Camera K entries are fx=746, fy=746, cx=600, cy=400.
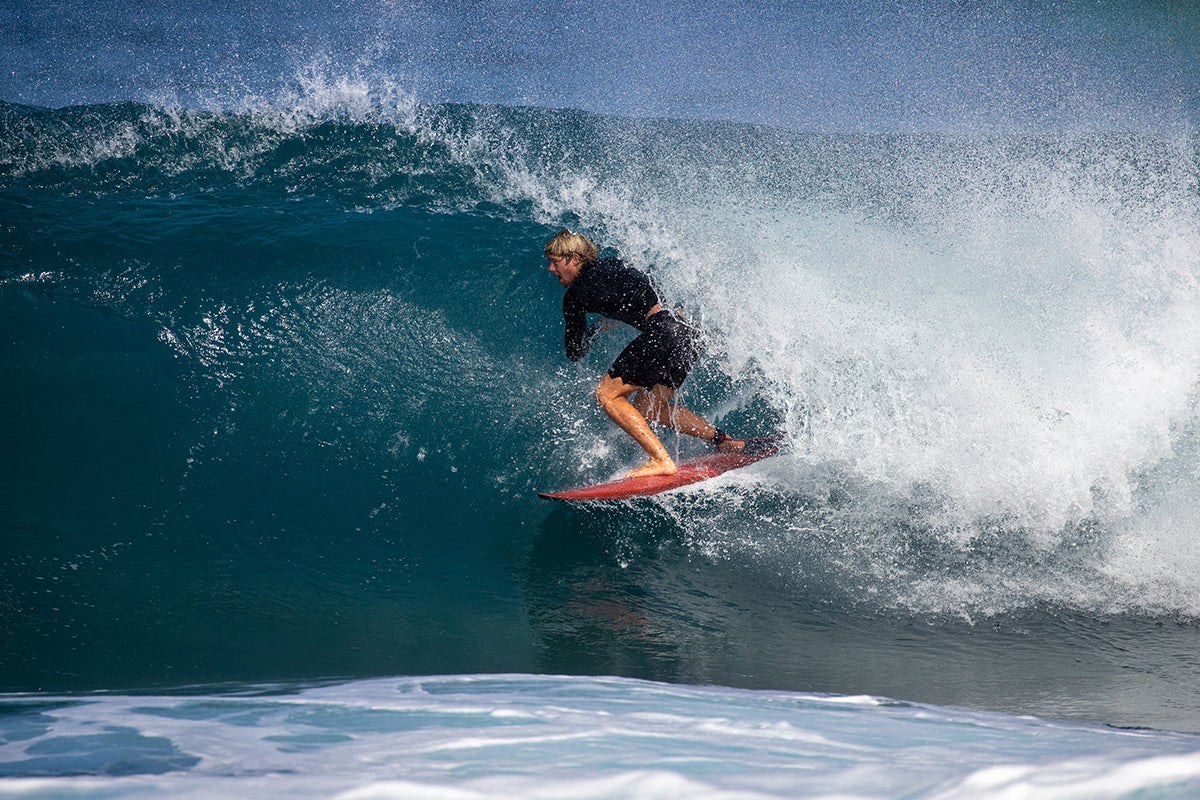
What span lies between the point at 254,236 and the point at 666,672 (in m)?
5.23

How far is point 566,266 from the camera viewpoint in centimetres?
404

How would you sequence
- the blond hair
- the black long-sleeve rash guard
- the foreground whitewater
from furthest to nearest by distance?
1. the black long-sleeve rash guard
2. the blond hair
3. the foreground whitewater

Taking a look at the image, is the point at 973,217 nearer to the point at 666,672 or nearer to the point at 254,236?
the point at 666,672

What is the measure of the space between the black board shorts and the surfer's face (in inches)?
19.6

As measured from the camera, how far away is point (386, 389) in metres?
5.18

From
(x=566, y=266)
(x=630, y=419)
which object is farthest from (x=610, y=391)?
(x=566, y=266)

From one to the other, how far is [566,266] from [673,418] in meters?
1.24

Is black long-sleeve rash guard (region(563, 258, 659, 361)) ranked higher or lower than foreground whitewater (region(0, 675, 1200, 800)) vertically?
higher

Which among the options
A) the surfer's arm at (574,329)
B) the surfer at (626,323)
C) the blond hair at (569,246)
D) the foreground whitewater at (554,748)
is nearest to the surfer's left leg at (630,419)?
the surfer at (626,323)

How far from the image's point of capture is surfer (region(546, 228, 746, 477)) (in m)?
4.07

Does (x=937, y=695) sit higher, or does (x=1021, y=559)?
(x=1021, y=559)

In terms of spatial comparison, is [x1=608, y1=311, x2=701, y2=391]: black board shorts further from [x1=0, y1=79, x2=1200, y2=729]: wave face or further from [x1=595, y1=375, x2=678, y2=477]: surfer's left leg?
[x1=0, y1=79, x2=1200, y2=729]: wave face

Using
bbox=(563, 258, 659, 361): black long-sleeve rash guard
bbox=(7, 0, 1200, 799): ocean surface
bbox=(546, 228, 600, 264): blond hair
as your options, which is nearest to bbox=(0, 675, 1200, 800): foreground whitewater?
bbox=(7, 0, 1200, 799): ocean surface

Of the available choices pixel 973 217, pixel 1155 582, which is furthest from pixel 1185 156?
pixel 1155 582
